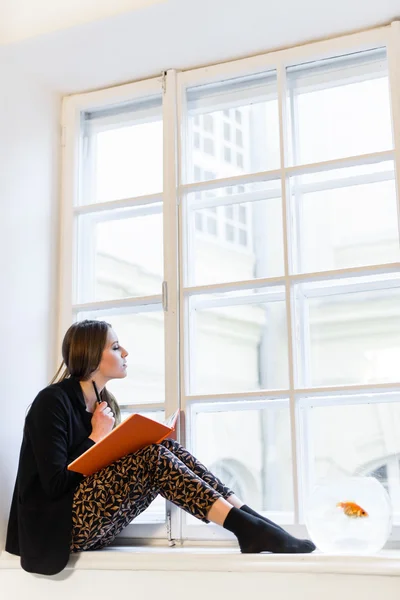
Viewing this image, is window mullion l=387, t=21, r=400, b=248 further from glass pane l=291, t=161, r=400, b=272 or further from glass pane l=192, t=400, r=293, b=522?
glass pane l=192, t=400, r=293, b=522

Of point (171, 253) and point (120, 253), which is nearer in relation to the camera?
point (171, 253)

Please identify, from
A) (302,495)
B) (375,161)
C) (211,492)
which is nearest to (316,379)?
(302,495)

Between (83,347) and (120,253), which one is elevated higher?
(120,253)

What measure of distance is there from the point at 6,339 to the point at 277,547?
111cm

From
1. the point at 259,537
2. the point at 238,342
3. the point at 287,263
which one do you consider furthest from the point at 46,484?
the point at 287,263

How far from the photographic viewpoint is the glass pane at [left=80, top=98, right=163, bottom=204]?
302cm

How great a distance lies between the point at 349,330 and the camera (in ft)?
8.52

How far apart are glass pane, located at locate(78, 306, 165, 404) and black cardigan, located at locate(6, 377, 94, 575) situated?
325mm

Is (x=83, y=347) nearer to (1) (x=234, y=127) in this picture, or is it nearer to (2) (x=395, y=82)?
(1) (x=234, y=127)

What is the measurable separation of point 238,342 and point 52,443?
2.32 feet

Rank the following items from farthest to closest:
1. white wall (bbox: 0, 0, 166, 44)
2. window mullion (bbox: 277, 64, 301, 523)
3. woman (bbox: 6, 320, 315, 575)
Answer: white wall (bbox: 0, 0, 166, 44) → window mullion (bbox: 277, 64, 301, 523) → woman (bbox: 6, 320, 315, 575)

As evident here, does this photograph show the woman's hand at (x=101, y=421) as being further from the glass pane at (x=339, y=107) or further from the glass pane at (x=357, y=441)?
the glass pane at (x=339, y=107)

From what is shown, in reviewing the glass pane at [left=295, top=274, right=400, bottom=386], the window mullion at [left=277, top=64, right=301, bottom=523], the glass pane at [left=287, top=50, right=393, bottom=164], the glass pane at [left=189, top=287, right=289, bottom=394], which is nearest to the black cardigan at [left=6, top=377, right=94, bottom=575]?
the glass pane at [left=189, top=287, right=289, bottom=394]

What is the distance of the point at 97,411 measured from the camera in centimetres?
266
